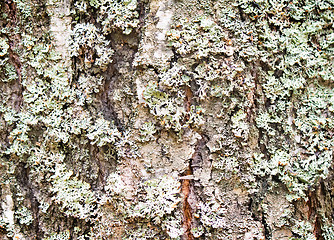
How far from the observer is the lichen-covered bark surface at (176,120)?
3.38ft

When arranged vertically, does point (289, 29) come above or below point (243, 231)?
above

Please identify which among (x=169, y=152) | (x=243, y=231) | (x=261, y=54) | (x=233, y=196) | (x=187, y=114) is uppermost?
(x=261, y=54)

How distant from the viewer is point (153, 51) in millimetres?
1030

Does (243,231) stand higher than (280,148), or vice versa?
(280,148)

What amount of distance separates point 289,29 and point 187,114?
1.72ft

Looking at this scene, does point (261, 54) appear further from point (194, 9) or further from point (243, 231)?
point (243, 231)

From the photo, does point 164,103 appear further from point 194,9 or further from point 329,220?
point 329,220

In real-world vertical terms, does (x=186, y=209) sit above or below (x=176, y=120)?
below

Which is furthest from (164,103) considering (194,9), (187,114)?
(194,9)

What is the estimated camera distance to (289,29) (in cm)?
107

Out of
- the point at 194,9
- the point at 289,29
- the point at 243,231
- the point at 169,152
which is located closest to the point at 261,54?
the point at 289,29

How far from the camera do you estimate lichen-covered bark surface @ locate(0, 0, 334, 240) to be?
103 cm

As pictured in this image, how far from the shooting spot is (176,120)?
1.03m

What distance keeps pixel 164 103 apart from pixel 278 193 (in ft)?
1.85
